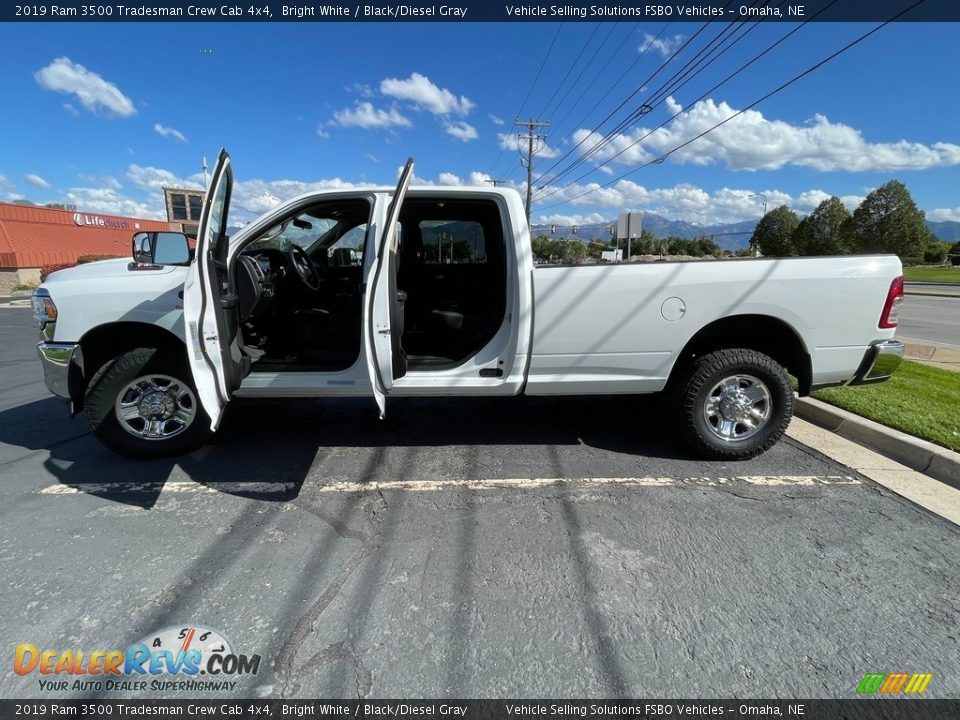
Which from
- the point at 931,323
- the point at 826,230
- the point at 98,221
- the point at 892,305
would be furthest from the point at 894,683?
the point at 826,230

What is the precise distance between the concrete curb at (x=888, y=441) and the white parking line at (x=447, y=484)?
0.58m

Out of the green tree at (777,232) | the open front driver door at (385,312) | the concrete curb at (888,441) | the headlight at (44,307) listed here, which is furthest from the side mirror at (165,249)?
the green tree at (777,232)

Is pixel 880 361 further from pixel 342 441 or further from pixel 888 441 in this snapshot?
pixel 342 441

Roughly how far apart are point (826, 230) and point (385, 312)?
215ft

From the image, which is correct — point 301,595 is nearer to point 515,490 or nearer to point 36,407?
point 515,490

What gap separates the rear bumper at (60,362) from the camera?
3412 mm

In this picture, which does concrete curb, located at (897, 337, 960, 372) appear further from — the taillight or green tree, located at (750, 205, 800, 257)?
green tree, located at (750, 205, 800, 257)

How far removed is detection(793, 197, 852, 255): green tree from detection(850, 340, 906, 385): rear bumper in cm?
5832

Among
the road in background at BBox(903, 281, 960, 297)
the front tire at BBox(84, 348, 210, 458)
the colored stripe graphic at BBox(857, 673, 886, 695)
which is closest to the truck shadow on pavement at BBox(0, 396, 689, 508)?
the front tire at BBox(84, 348, 210, 458)

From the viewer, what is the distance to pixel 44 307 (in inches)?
135

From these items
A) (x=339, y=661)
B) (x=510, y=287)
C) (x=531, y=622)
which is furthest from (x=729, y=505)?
(x=339, y=661)

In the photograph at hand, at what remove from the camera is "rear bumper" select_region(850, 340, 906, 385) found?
362cm

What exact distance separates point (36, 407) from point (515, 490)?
5058 millimetres

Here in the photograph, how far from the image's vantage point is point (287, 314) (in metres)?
4.43
